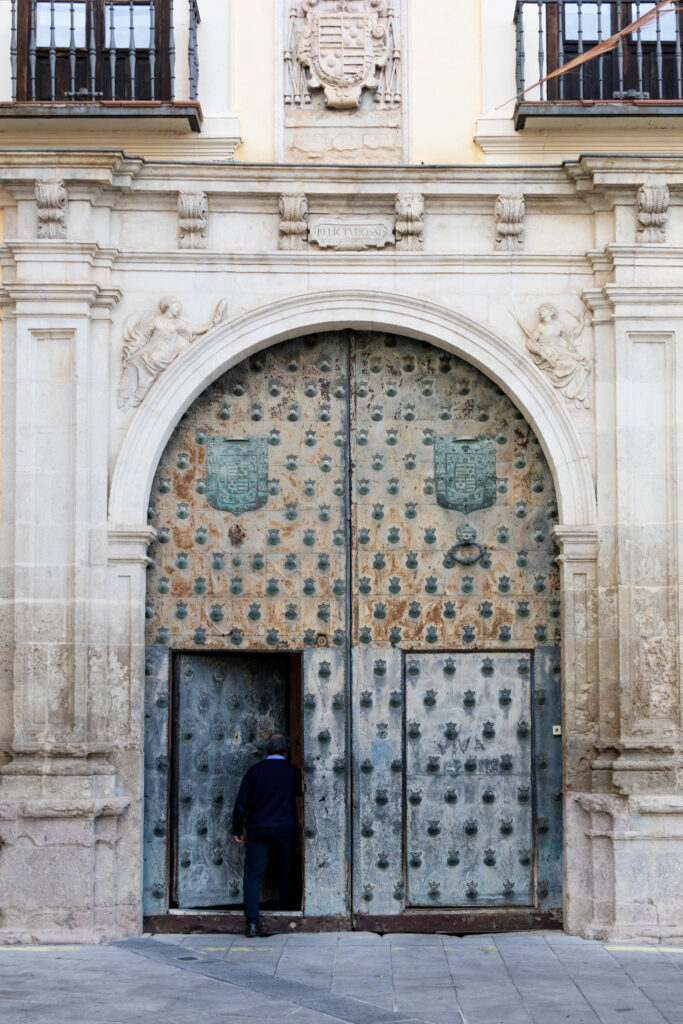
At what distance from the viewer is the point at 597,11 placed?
33.7 ft

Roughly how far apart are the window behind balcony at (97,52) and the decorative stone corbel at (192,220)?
0.70 meters

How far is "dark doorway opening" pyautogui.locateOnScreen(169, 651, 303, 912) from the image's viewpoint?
10148mm

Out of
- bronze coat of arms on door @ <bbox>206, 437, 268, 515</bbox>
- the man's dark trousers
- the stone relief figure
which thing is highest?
the stone relief figure

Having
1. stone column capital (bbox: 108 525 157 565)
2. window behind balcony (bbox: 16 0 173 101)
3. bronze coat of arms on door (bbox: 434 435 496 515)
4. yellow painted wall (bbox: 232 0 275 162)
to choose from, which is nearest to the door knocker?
bronze coat of arms on door (bbox: 434 435 496 515)

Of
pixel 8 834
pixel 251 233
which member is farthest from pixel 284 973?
pixel 251 233

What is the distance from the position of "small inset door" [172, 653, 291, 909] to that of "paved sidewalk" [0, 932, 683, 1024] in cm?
46

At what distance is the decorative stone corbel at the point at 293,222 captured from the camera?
10086mm

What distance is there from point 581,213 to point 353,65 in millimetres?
1803

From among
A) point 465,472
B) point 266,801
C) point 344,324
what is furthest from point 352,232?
point 266,801

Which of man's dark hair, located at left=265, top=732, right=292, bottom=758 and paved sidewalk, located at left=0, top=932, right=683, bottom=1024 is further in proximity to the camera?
man's dark hair, located at left=265, top=732, right=292, bottom=758

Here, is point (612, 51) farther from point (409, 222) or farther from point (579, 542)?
point (579, 542)

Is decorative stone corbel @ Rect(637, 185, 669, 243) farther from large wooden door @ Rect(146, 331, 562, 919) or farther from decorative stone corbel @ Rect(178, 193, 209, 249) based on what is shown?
decorative stone corbel @ Rect(178, 193, 209, 249)

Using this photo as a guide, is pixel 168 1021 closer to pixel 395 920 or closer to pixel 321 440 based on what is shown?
pixel 395 920

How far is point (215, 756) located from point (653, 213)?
14.9 feet
